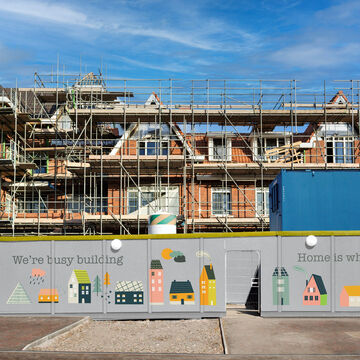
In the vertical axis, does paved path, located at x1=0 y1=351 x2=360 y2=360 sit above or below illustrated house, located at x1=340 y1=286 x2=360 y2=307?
below

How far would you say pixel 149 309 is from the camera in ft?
54.6

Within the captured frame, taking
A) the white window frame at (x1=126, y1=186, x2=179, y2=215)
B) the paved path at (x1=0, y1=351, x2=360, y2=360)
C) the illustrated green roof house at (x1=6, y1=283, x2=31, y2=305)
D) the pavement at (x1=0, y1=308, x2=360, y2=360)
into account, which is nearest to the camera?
the paved path at (x1=0, y1=351, x2=360, y2=360)

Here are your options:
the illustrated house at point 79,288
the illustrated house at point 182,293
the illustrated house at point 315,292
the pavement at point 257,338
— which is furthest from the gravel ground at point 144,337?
the illustrated house at point 315,292

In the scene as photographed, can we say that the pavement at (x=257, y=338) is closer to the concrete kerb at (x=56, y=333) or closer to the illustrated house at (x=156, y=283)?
the concrete kerb at (x=56, y=333)

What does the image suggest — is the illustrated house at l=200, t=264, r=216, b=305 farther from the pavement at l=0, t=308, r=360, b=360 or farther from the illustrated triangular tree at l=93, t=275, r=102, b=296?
the illustrated triangular tree at l=93, t=275, r=102, b=296

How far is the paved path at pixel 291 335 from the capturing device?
39.4ft

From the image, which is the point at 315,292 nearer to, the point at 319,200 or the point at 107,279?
the point at 319,200

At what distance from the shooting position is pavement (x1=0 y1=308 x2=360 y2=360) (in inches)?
451

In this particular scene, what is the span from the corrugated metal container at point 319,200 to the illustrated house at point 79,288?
942 cm

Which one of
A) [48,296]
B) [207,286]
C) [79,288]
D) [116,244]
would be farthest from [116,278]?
[207,286]

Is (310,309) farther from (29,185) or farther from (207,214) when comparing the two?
(29,185)

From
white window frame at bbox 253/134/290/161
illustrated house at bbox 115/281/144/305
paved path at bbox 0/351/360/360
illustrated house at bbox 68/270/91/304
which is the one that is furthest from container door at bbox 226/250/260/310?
white window frame at bbox 253/134/290/161

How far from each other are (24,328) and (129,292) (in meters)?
3.70

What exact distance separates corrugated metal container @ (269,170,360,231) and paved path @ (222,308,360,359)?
251 inches
